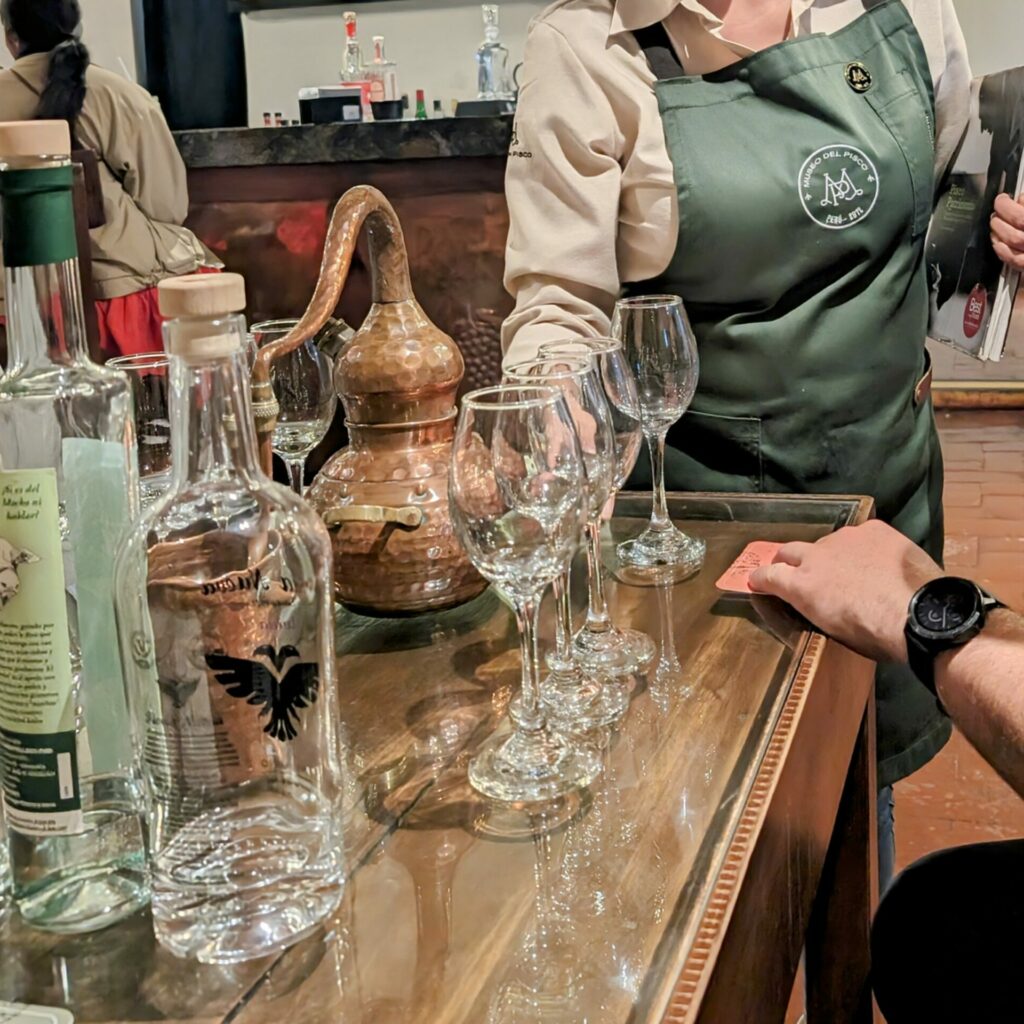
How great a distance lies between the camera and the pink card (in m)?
1.07

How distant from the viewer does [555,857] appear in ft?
2.21

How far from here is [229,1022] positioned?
550 millimetres

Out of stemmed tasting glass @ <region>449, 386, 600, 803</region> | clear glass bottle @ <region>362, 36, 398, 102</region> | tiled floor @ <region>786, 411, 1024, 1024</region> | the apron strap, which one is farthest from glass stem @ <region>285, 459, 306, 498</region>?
clear glass bottle @ <region>362, 36, 398, 102</region>

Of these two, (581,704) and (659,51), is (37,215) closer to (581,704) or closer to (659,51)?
(581,704)

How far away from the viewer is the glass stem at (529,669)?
0.76m

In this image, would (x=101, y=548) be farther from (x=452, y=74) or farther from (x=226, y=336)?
(x=452, y=74)

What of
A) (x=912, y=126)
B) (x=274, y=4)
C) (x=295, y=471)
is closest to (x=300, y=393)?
(x=295, y=471)

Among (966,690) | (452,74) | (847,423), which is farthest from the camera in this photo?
(452,74)

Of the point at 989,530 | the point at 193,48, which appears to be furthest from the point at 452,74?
the point at 989,530

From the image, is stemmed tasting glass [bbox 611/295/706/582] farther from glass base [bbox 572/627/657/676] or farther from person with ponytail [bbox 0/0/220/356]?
person with ponytail [bbox 0/0/220/356]

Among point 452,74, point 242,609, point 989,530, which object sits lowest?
point 989,530

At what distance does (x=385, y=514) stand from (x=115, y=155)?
1.89 metres

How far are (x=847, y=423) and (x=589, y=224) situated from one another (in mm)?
391

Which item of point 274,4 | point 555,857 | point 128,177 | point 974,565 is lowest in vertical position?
point 974,565
